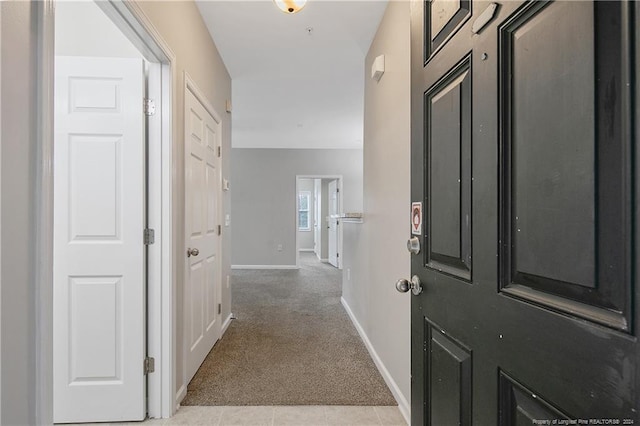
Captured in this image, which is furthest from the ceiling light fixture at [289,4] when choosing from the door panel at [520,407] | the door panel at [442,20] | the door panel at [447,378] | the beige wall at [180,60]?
the door panel at [520,407]

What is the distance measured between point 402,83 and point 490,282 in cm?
150

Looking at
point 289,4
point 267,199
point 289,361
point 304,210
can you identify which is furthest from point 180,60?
point 304,210

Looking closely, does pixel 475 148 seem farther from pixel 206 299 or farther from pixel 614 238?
pixel 206 299

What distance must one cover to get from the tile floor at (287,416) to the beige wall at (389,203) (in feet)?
0.53

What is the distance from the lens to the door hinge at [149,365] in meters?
1.80

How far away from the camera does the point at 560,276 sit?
0.56 m

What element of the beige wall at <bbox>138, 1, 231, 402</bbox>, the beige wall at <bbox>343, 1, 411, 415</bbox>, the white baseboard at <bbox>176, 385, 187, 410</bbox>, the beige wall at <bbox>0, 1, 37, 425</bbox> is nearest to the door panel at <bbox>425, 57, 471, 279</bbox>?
the beige wall at <bbox>343, 1, 411, 415</bbox>

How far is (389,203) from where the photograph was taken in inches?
85.2

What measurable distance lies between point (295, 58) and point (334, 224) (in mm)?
4966

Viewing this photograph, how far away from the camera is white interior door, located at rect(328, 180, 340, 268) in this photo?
7477mm

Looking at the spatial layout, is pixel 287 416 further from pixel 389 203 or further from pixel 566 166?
pixel 566 166

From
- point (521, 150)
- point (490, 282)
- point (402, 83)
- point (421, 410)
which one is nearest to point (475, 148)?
point (521, 150)

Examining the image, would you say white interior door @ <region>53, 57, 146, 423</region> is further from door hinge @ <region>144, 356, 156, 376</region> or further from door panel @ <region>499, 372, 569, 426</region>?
door panel @ <region>499, 372, 569, 426</region>

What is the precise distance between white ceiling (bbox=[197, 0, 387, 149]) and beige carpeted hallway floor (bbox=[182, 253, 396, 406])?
2.51 meters
